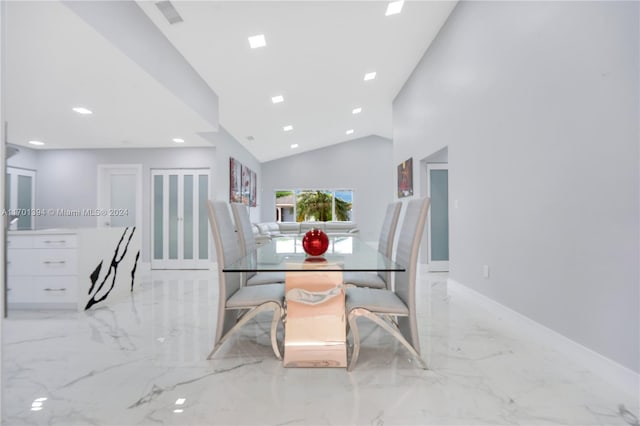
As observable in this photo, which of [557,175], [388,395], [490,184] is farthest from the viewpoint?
[490,184]

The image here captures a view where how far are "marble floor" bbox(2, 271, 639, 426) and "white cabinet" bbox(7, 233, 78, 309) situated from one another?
0.48 metres

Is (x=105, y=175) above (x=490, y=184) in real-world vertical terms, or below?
above

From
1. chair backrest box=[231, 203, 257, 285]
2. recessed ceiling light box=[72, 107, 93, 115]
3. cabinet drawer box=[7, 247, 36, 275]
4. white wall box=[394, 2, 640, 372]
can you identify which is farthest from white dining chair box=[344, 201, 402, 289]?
recessed ceiling light box=[72, 107, 93, 115]

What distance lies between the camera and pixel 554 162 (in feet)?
7.43

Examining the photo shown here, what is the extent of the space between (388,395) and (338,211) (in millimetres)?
8553

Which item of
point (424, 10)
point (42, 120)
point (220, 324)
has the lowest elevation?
point (220, 324)

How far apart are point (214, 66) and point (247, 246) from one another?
2297mm

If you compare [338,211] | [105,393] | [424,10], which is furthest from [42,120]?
[338,211]

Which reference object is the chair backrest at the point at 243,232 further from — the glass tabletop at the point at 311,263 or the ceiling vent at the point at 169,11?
the ceiling vent at the point at 169,11

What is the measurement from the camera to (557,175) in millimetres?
2238

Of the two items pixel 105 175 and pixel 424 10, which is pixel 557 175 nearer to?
pixel 424 10

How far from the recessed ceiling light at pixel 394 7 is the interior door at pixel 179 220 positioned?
12.5 ft

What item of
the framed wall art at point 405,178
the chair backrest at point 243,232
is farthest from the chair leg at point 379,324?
the framed wall art at point 405,178

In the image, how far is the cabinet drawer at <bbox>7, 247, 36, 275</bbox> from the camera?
3.22 m
